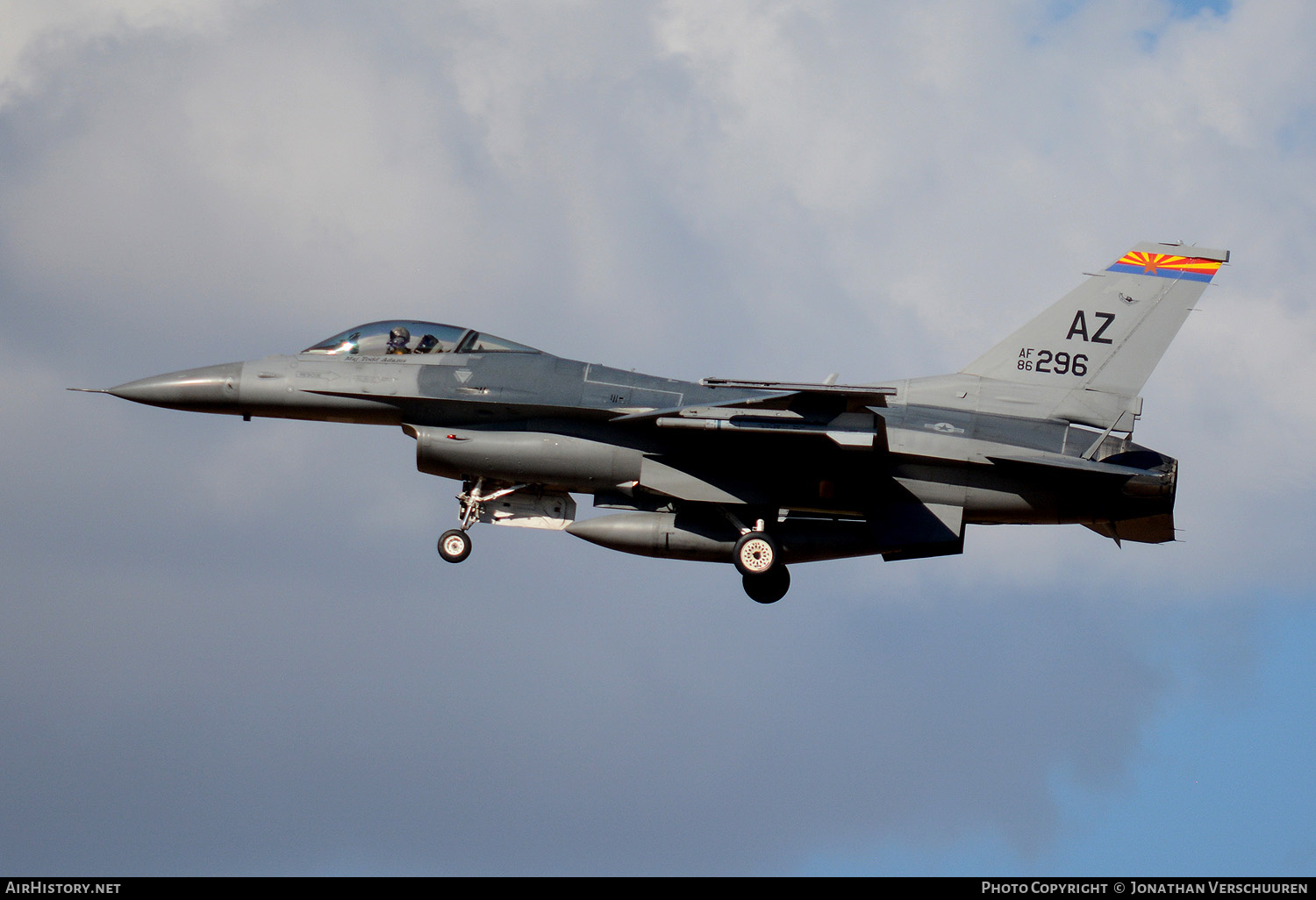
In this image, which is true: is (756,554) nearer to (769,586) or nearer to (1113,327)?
(769,586)

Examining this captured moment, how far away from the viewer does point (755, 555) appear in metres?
20.0

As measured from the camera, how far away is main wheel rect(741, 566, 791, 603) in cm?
2095

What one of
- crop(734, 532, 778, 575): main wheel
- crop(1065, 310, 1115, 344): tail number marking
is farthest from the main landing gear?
crop(1065, 310, 1115, 344): tail number marking

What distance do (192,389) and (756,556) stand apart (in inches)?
321

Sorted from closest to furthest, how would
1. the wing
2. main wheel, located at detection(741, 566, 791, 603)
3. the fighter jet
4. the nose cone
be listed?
the wing < the fighter jet < the nose cone < main wheel, located at detection(741, 566, 791, 603)

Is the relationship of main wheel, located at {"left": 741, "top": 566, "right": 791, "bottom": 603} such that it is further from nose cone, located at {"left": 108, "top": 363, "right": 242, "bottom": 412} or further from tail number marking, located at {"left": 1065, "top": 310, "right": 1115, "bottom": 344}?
nose cone, located at {"left": 108, "top": 363, "right": 242, "bottom": 412}

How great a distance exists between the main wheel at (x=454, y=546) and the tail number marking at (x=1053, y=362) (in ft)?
27.0

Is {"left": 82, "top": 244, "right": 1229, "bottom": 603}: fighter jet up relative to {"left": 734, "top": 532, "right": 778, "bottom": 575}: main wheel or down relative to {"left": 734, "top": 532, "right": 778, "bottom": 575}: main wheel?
up

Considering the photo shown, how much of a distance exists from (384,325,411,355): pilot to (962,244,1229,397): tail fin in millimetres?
7977

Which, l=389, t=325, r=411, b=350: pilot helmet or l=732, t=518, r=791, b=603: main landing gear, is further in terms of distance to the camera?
l=389, t=325, r=411, b=350: pilot helmet

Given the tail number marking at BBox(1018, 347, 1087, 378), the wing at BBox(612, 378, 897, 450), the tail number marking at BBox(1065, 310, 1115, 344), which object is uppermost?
the tail number marking at BBox(1065, 310, 1115, 344)
